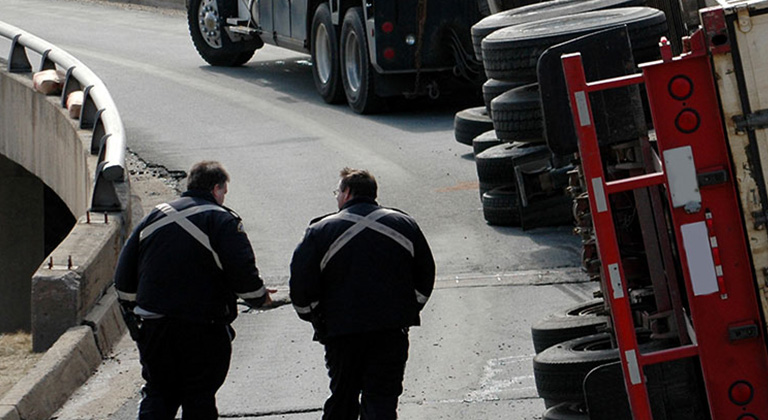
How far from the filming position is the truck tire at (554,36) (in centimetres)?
763

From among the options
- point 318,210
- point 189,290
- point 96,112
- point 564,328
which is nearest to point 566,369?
point 564,328

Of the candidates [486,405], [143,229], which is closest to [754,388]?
[486,405]

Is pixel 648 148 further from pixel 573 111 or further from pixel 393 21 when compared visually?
pixel 393 21

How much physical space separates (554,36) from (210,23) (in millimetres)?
14573

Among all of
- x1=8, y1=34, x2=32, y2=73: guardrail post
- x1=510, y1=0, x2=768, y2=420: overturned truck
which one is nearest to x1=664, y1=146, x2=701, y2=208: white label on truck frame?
x1=510, y1=0, x2=768, y2=420: overturned truck

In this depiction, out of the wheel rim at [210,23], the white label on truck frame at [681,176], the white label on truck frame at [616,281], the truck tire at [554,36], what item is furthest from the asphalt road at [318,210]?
the white label on truck frame at [681,176]

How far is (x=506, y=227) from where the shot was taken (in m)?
11.9

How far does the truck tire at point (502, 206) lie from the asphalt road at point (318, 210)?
126 mm

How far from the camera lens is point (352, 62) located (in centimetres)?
1744

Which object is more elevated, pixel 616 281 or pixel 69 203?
pixel 616 281

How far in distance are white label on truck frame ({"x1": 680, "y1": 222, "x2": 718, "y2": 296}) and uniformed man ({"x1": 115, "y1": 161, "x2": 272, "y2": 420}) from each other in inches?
93.1

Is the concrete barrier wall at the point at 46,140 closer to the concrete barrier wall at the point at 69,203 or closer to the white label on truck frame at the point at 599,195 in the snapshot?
the concrete barrier wall at the point at 69,203

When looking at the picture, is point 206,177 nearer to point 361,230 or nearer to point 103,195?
point 361,230

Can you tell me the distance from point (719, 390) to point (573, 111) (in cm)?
128
